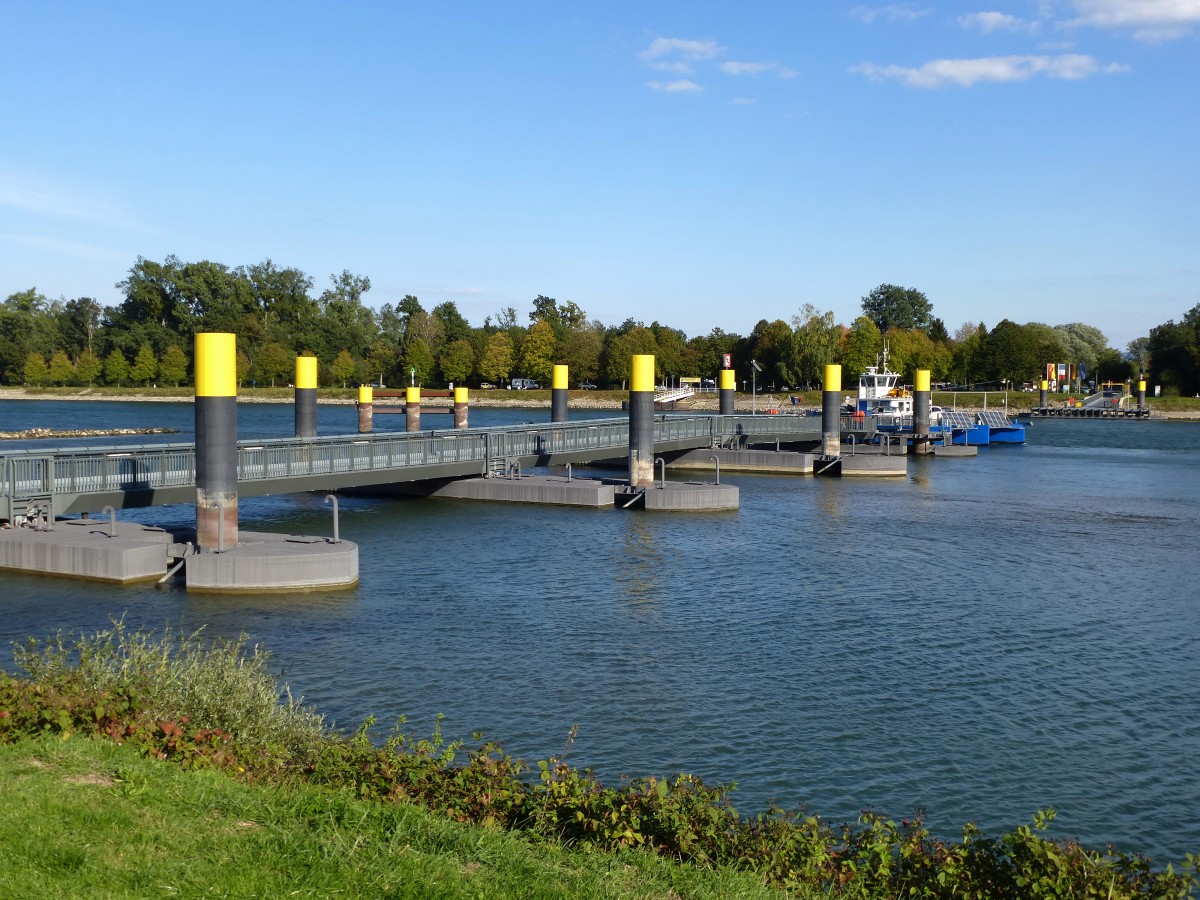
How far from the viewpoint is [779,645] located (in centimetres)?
2128

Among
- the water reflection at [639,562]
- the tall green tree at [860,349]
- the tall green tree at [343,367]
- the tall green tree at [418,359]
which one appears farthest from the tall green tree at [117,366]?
the water reflection at [639,562]

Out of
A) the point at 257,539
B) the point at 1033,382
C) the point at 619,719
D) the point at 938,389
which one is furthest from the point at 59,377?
the point at 619,719

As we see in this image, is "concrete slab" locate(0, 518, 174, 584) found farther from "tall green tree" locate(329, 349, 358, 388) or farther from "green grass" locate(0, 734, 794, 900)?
"tall green tree" locate(329, 349, 358, 388)

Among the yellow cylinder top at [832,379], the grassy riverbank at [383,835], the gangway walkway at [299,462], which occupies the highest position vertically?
the yellow cylinder top at [832,379]

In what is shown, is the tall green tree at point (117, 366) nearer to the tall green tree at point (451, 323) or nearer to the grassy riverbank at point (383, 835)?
the tall green tree at point (451, 323)

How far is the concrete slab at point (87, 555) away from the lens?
24844 millimetres

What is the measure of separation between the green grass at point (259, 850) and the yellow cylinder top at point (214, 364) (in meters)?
16.5

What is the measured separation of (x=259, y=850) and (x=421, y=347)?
156694 millimetres

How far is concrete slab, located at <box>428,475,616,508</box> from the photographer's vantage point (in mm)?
41219

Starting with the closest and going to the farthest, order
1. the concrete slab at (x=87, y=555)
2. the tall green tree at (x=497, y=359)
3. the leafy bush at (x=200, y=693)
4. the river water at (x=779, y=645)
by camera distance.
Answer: the leafy bush at (x=200, y=693)
the river water at (x=779, y=645)
the concrete slab at (x=87, y=555)
the tall green tree at (x=497, y=359)

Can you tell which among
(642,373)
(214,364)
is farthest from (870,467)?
(214,364)

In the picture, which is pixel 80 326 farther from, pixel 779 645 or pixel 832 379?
pixel 779 645

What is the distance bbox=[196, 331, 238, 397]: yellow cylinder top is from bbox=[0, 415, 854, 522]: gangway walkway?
3446mm

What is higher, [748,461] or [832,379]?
[832,379]
